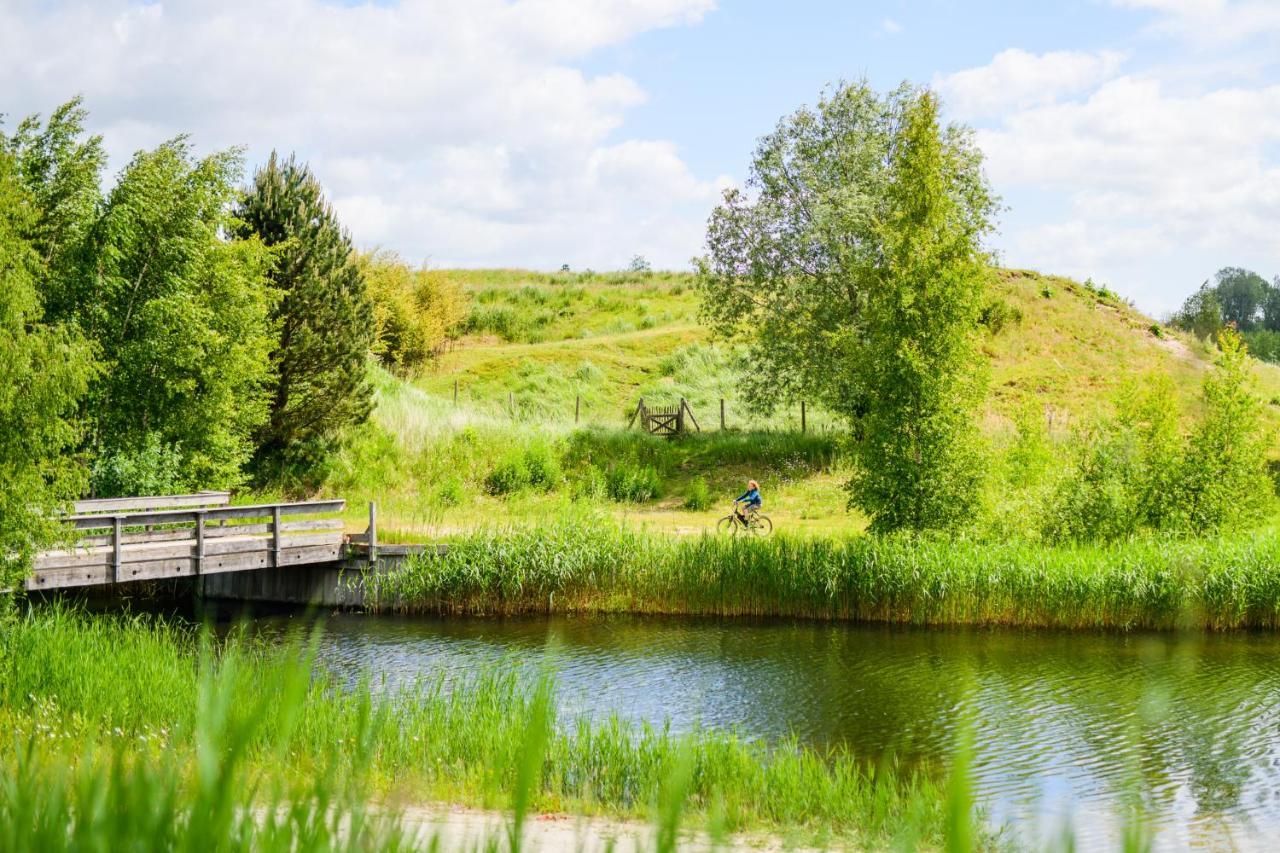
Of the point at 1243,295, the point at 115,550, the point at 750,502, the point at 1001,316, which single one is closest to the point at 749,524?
the point at 750,502

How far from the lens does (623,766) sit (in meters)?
10.1

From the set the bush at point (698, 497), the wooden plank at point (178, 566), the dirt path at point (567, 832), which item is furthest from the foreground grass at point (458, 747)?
the bush at point (698, 497)

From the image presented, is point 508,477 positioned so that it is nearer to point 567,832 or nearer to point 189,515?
point 189,515

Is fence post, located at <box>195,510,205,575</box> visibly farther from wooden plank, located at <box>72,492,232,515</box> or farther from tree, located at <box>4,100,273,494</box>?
tree, located at <box>4,100,273,494</box>

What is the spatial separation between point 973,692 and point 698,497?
15.8m

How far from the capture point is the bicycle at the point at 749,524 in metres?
24.2

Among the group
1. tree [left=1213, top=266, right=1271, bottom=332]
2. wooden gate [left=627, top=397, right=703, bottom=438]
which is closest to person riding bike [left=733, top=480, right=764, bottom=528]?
wooden gate [left=627, top=397, right=703, bottom=438]

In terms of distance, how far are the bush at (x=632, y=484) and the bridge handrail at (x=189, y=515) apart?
10.3 metres

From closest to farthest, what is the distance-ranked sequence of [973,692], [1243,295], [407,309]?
[973,692]
[407,309]
[1243,295]

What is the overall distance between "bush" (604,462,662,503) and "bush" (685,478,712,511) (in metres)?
1.18

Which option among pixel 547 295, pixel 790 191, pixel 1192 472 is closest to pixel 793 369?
pixel 790 191

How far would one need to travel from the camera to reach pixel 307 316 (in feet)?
91.5

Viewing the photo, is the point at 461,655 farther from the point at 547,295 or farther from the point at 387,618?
the point at 547,295

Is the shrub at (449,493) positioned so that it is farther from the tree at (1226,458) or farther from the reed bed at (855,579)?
the tree at (1226,458)
